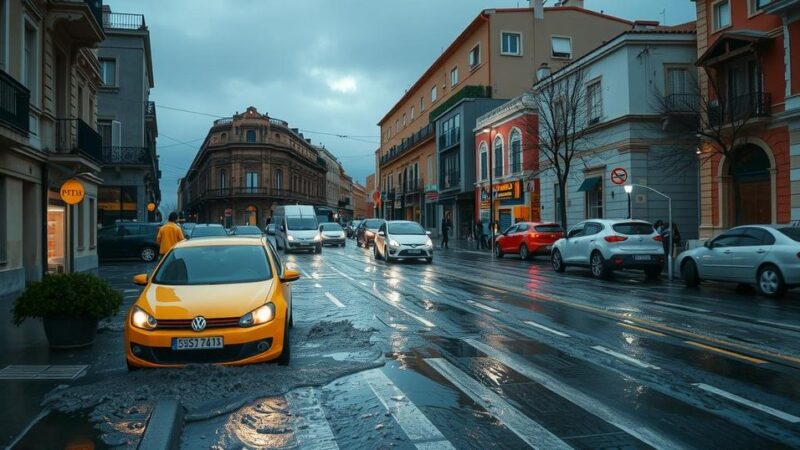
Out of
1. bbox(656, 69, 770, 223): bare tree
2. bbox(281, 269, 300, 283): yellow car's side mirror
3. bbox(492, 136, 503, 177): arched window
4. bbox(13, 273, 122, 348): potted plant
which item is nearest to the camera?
bbox(281, 269, 300, 283): yellow car's side mirror

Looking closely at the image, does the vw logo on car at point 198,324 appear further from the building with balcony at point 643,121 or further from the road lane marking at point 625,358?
the building with balcony at point 643,121

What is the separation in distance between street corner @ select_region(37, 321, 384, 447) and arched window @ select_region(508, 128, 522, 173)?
1221 inches

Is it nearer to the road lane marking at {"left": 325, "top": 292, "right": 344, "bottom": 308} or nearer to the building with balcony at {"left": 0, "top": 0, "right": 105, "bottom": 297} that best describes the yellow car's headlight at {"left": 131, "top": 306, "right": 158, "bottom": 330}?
the road lane marking at {"left": 325, "top": 292, "right": 344, "bottom": 308}

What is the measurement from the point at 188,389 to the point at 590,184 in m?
26.1

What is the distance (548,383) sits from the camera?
583cm

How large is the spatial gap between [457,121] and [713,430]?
144 ft

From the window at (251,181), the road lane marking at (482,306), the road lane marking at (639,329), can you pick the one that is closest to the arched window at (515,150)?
the road lane marking at (482,306)

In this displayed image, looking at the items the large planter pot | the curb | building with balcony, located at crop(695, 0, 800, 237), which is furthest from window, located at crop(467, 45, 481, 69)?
the curb

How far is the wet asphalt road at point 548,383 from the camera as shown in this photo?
4434 millimetres

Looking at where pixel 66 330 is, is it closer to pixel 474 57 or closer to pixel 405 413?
pixel 405 413

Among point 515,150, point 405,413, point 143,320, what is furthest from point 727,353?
point 515,150

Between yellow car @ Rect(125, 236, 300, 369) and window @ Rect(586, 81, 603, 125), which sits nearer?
yellow car @ Rect(125, 236, 300, 369)

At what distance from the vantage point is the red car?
2475 centimetres

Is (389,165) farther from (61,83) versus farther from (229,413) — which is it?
(229,413)
